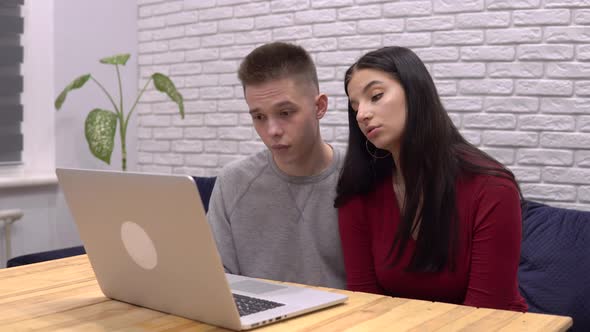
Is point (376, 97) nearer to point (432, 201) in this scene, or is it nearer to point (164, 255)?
point (432, 201)

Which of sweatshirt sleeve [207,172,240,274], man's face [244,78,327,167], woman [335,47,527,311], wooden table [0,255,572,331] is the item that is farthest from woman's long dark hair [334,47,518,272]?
sweatshirt sleeve [207,172,240,274]

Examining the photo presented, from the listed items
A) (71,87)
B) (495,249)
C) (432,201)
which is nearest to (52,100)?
(71,87)

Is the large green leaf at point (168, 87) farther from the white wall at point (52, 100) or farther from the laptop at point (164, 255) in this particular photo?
the laptop at point (164, 255)

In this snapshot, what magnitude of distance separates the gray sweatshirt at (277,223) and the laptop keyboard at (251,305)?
0.60 m

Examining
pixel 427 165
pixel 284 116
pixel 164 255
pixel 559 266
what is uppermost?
pixel 284 116

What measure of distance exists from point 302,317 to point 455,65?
2.10 m

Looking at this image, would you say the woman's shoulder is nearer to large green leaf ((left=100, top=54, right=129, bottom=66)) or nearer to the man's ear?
the man's ear

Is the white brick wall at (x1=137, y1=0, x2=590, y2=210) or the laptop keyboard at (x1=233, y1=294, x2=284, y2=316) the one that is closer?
the laptop keyboard at (x1=233, y1=294, x2=284, y2=316)

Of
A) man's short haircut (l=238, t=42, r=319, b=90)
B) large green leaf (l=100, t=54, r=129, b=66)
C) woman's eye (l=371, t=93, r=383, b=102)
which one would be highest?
large green leaf (l=100, t=54, r=129, b=66)

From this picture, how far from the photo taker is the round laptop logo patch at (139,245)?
118 centimetres

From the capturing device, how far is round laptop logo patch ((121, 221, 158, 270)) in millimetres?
1178

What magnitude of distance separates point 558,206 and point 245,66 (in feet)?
5.28

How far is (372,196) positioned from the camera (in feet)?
5.94

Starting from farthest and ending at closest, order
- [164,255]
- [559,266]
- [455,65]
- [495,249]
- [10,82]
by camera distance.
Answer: [10,82]
[455,65]
[559,266]
[495,249]
[164,255]
